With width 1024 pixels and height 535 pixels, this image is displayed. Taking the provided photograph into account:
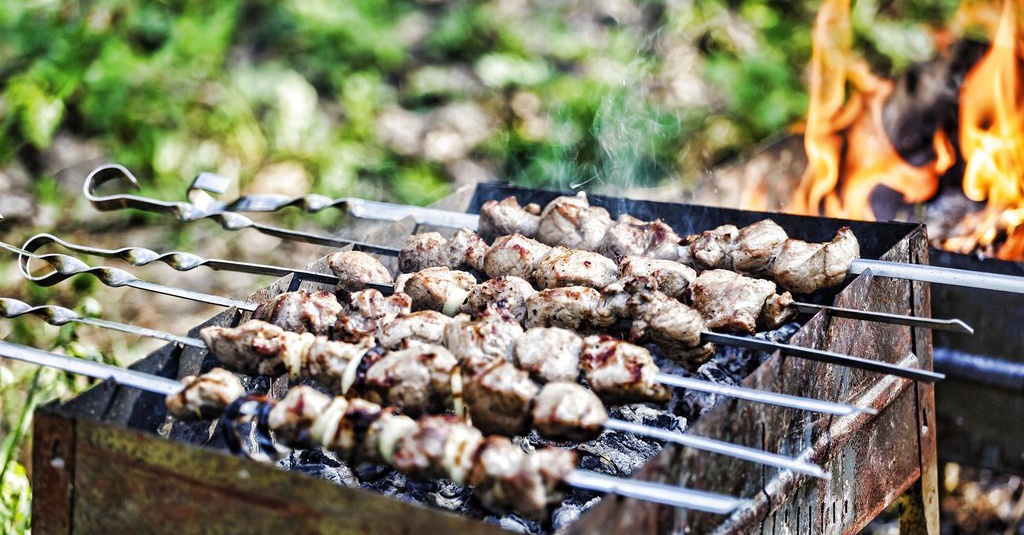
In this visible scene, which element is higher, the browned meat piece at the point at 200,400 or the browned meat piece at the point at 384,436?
the browned meat piece at the point at 200,400

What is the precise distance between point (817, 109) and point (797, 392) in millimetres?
3745

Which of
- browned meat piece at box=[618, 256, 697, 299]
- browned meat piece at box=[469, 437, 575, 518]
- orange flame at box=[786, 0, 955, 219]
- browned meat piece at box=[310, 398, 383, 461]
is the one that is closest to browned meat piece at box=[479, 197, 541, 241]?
browned meat piece at box=[618, 256, 697, 299]

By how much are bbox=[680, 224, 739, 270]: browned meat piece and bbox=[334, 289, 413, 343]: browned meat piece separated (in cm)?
118

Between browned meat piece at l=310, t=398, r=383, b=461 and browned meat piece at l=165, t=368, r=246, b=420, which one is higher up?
browned meat piece at l=165, t=368, r=246, b=420

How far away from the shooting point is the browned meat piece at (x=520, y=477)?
2182 mm

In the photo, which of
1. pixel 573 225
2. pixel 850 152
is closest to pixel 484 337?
pixel 573 225

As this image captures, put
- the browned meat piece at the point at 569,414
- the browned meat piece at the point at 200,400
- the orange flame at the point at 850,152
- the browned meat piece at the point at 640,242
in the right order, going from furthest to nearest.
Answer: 1. the orange flame at the point at 850,152
2. the browned meat piece at the point at 640,242
3. the browned meat piece at the point at 200,400
4. the browned meat piece at the point at 569,414

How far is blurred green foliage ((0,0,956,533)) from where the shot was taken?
8.48 meters

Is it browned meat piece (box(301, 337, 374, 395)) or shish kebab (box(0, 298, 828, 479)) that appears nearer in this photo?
shish kebab (box(0, 298, 828, 479))

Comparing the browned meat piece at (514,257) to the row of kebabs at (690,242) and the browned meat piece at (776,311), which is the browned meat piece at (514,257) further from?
the browned meat piece at (776,311)

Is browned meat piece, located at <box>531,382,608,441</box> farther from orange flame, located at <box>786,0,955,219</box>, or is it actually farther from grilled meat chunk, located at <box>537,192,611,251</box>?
orange flame, located at <box>786,0,955,219</box>

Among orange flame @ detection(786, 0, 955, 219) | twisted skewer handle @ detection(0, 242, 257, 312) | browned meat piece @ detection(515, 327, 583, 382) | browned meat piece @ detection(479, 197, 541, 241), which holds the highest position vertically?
twisted skewer handle @ detection(0, 242, 257, 312)

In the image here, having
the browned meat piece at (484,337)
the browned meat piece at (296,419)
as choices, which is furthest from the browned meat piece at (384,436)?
the browned meat piece at (484,337)

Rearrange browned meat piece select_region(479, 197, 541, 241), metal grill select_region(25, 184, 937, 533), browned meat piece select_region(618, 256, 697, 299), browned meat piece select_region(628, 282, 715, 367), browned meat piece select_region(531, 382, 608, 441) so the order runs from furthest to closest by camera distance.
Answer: browned meat piece select_region(479, 197, 541, 241) < browned meat piece select_region(618, 256, 697, 299) < browned meat piece select_region(628, 282, 715, 367) < browned meat piece select_region(531, 382, 608, 441) < metal grill select_region(25, 184, 937, 533)
